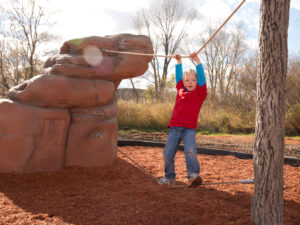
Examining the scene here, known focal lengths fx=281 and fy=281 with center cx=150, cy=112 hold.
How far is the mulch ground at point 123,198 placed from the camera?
7.74 feet

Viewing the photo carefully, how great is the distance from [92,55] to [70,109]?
0.80 metres

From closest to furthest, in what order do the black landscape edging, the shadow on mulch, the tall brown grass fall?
the shadow on mulch → the black landscape edging → the tall brown grass

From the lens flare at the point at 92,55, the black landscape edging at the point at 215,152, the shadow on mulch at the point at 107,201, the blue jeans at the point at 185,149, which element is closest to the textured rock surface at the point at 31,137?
the shadow on mulch at the point at 107,201

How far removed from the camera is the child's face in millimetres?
2910

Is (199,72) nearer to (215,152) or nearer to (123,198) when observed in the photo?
(123,198)

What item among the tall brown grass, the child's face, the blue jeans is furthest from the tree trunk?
the tall brown grass

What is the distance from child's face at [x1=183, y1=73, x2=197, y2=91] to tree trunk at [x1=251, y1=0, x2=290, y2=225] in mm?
861

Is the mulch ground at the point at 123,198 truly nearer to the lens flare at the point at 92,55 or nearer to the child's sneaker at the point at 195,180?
the child's sneaker at the point at 195,180

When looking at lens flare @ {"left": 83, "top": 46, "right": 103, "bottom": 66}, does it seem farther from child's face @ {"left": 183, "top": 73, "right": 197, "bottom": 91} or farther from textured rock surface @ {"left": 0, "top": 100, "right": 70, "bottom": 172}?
child's face @ {"left": 183, "top": 73, "right": 197, "bottom": 91}

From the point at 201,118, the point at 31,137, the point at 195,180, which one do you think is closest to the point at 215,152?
the point at 195,180

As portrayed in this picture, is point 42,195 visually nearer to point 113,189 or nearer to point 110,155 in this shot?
point 113,189

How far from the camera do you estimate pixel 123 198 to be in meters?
2.87

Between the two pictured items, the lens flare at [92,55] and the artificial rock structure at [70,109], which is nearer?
the artificial rock structure at [70,109]

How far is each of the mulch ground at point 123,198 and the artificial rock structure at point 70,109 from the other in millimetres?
238
